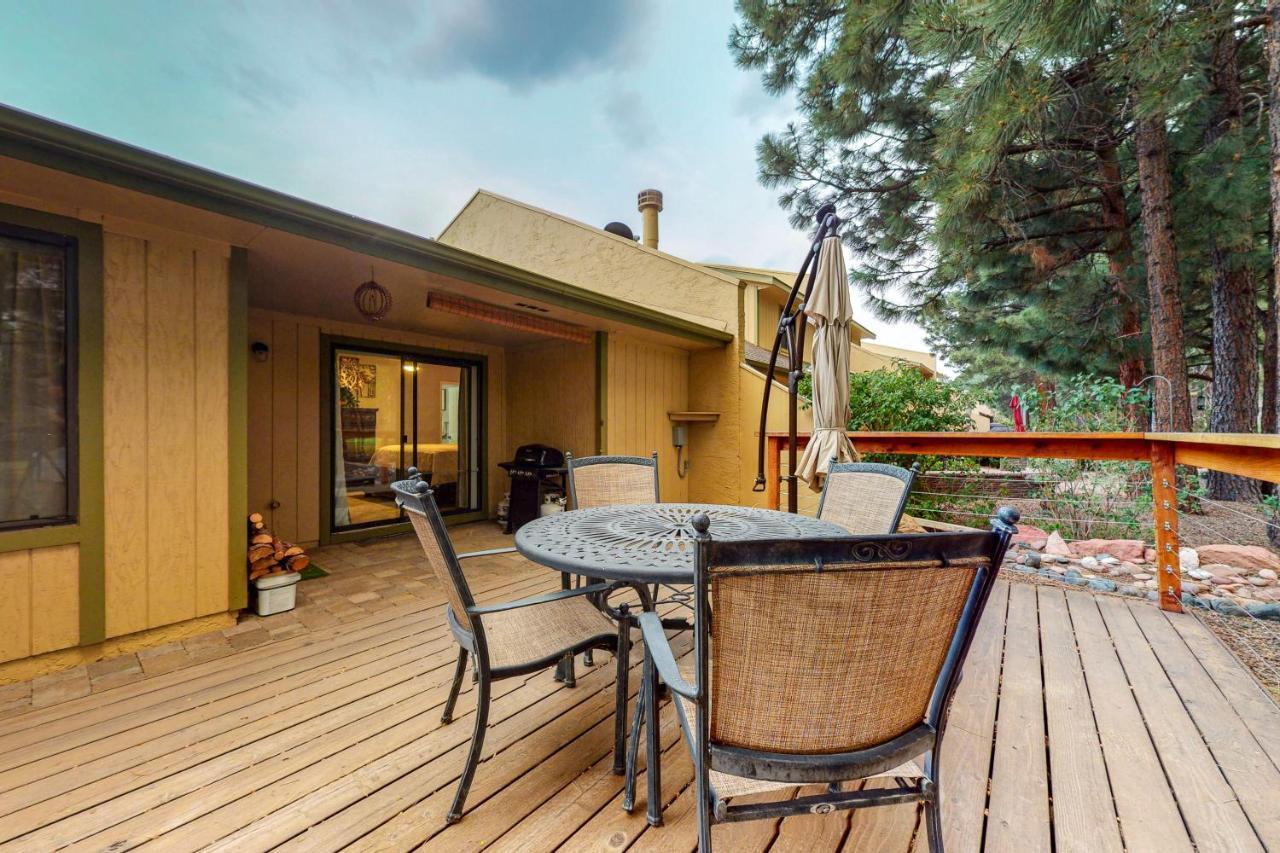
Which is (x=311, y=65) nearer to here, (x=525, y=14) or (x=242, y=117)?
(x=242, y=117)

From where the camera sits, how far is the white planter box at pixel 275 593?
9.80 feet

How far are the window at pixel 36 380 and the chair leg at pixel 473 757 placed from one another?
254cm

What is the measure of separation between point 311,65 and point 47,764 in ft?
34.7

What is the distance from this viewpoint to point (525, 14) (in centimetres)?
814

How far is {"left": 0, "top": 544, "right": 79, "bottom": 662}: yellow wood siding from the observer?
88.7 inches

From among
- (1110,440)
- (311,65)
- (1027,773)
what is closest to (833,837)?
(1027,773)

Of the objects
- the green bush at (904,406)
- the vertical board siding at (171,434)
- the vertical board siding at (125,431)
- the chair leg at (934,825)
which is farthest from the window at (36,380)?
the green bush at (904,406)

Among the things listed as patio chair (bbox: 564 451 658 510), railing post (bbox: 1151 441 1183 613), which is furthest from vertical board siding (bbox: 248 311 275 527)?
railing post (bbox: 1151 441 1183 613)

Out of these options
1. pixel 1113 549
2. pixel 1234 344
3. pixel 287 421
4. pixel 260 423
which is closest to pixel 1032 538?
pixel 1113 549

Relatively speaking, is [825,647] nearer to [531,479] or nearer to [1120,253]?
[531,479]

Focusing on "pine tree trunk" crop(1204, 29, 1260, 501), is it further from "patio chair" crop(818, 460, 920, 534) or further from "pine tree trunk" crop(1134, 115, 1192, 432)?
"patio chair" crop(818, 460, 920, 534)

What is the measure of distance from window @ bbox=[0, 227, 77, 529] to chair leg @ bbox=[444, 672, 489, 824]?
8.32 feet

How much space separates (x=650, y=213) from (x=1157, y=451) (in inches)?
285

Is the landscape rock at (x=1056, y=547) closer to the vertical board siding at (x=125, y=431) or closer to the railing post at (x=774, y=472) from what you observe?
the railing post at (x=774, y=472)
